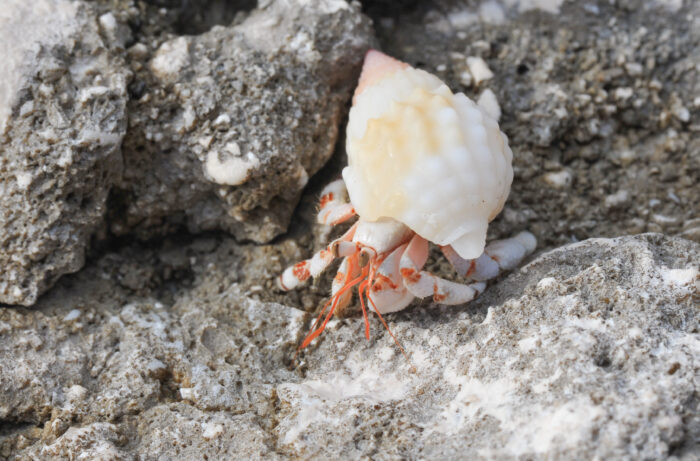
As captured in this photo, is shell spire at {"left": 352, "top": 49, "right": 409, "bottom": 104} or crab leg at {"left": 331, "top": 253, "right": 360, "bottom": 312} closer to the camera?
crab leg at {"left": 331, "top": 253, "right": 360, "bottom": 312}

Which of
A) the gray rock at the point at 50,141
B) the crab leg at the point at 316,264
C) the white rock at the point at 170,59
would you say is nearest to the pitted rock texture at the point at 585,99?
the crab leg at the point at 316,264

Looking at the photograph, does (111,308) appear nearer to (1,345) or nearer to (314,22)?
(1,345)

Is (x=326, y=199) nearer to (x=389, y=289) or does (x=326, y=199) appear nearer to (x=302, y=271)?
(x=302, y=271)

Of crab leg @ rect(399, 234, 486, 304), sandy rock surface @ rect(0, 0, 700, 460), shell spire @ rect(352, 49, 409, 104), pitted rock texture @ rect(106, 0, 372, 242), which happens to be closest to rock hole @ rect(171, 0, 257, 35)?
sandy rock surface @ rect(0, 0, 700, 460)

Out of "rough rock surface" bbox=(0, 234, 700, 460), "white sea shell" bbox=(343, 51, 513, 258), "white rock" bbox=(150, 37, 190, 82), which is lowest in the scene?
"rough rock surface" bbox=(0, 234, 700, 460)

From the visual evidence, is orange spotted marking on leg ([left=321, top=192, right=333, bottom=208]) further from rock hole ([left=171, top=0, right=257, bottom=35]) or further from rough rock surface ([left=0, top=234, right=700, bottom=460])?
rock hole ([left=171, top=0, right=257, bottom=35])

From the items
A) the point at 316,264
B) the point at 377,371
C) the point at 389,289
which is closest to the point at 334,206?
the point at 316,264

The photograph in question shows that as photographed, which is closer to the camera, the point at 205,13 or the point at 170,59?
the point at 170,59
